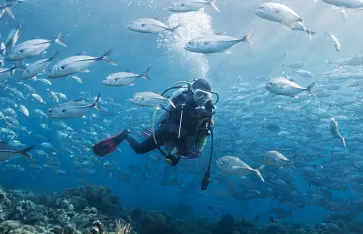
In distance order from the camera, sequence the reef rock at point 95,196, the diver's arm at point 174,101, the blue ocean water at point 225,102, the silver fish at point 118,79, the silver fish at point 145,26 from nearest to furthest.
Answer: the diver's arm at point 174,101
the silver fish at point 145,26
the silver fish at point 118,79
the reef rock at point 95,196
the blue ocean water at point 225,102

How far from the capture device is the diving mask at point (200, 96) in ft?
15.3

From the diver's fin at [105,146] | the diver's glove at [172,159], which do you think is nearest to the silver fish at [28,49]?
the diver's fin at [105,146]

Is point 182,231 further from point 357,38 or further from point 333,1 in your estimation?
point 357,38

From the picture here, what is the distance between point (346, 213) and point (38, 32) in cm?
3672

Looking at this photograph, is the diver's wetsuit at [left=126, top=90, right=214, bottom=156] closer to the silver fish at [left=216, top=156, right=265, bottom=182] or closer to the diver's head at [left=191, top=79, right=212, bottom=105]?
the diver's head at [left=191, top=79, right=212, bottom=105]

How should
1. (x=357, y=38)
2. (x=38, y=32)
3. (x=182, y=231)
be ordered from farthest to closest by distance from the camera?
(x=38, y=32) < (x=357, y=38) < (x=182, y=231)

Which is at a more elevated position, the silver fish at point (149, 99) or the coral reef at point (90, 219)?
the silver fish at point (149, 99)

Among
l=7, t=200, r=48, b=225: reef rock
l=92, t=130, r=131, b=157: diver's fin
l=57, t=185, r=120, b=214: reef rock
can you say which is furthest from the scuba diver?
l=57, t=185, r=120, b=214: reef rock

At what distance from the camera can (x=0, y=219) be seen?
5.57 m

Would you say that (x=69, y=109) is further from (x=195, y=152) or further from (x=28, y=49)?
(x=195, y=152)

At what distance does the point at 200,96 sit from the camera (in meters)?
4.66

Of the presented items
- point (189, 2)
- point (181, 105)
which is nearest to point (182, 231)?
point (181, 105)

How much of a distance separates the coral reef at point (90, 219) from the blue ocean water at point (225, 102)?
3602mm

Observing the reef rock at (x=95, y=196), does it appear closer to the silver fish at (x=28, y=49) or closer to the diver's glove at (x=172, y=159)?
the silver fish at (x=28, y=49)
